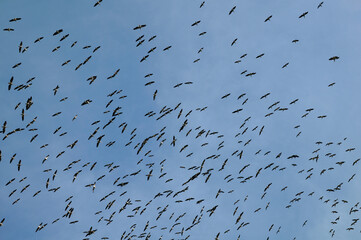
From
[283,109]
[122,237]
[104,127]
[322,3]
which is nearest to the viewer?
[322,3]

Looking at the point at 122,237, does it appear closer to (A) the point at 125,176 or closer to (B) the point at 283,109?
(A) the point at 125,176

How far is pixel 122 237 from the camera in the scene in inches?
1384

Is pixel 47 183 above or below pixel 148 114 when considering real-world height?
below

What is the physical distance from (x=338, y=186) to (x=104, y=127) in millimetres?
24750

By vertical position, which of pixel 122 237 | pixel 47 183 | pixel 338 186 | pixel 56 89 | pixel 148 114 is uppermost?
pixel 56 89

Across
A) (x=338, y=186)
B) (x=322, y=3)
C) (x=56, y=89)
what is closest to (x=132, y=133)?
(x=56, y=89)

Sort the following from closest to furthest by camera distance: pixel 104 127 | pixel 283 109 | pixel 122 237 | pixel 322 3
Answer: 1. pixel 322 3
2. pixel 104 127
3. pixel 283 109
4. pixel 122 237

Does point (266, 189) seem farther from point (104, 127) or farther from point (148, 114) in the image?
point (104, 127)

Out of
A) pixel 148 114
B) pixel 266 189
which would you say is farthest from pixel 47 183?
pixel 266 189

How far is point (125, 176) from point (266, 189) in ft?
44.0

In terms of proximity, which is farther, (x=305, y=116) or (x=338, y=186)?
(x=338, y=186)

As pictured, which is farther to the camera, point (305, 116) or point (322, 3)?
point (305, 116)

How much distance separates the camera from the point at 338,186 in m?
36.8

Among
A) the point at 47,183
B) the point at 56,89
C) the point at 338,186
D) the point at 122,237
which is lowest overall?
the point at 122,237
